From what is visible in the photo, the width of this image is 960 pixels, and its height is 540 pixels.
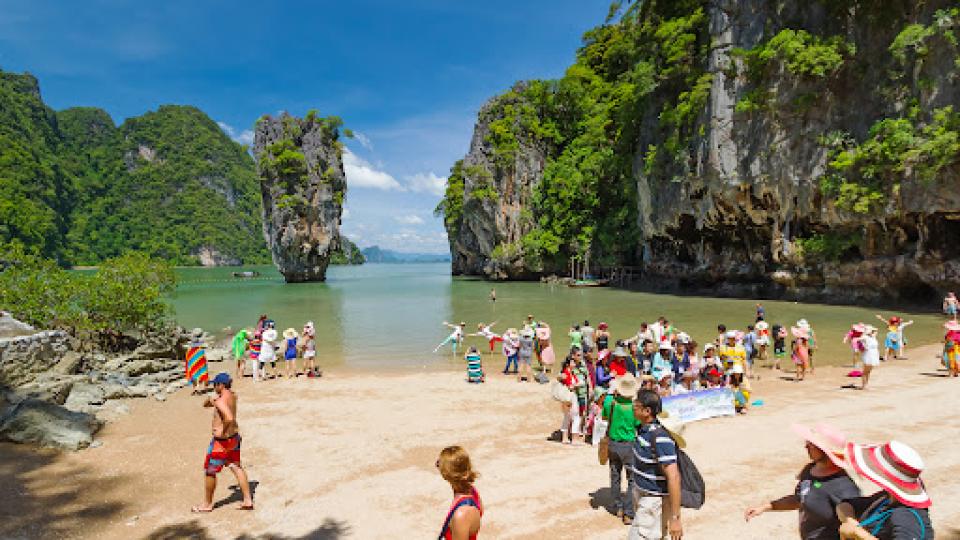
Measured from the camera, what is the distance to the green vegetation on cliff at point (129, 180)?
342 ft

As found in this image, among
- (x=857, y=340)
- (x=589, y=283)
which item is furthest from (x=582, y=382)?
(x=589, y=283)

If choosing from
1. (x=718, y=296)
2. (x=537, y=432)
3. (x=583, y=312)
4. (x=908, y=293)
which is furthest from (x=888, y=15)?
(x=537, y=432)

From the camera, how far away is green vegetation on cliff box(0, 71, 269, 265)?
4102 inches

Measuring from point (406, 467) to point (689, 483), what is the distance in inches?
184

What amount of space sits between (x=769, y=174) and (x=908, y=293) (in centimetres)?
977

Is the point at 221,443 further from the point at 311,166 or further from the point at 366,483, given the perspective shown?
the point at 311,166

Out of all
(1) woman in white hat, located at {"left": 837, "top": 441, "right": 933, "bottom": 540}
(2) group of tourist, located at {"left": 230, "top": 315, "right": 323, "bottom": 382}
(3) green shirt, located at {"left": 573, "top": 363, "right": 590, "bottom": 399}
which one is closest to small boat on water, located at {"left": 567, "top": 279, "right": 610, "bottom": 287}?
(2) group of tourist, located at {"left": 230, "top": 315, "right": 323, "bottom": 382}

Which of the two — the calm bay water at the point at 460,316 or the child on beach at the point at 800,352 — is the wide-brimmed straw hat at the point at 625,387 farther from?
the calm bay water at the point at 460,316

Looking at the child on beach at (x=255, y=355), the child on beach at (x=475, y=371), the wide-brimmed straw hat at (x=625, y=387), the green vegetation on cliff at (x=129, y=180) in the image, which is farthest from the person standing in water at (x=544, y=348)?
the green vegetation on cliff at (x=129, y=180)

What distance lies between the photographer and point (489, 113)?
60.7 m

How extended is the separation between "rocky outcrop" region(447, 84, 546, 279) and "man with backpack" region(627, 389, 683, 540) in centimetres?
5307

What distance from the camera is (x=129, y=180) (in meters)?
142

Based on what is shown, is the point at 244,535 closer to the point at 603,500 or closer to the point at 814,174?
the point at 603,500

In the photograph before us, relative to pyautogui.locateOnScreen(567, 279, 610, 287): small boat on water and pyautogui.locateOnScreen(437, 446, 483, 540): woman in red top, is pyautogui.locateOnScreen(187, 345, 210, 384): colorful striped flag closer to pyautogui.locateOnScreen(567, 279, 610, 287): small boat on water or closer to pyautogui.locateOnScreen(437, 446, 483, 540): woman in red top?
pyautogui.locateOnScreen(437, 446, 483, 540): woman in red top
